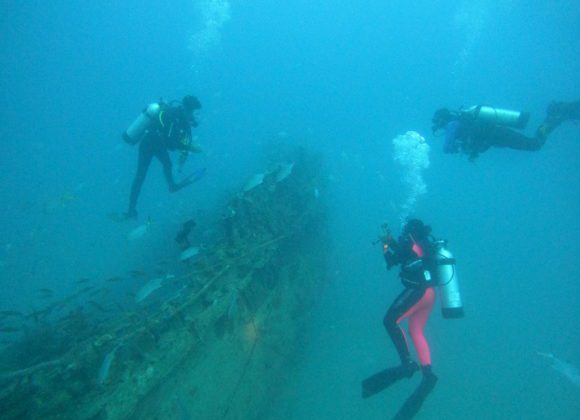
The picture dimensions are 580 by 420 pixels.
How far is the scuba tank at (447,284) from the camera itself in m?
6.04

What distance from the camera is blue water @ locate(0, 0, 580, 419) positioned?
11.1m

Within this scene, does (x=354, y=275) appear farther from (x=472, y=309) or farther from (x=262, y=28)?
(x=262, y=28)

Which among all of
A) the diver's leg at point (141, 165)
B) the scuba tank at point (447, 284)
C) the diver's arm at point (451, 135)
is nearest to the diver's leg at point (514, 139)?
the diver's arm at point (451, 135)

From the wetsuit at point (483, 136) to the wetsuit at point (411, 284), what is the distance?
3.76m

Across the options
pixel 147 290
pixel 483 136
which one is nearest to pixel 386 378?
pixel 147 290

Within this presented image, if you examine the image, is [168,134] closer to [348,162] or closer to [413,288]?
[413,288]

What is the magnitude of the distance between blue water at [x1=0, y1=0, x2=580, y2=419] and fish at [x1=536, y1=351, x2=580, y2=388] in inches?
11.0

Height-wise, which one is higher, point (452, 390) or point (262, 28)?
point (262, 28)

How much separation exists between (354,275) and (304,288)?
570cm

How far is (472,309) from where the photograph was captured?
44.5ft

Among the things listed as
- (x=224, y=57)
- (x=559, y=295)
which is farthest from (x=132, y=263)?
(x=224, y=57)

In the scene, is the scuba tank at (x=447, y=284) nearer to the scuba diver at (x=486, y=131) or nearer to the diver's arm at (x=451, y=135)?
the diver's arm at (x=451, y=135)

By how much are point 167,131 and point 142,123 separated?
1000mm

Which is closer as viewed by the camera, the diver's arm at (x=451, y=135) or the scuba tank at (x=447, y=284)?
the scuba tank at (x=447, y=284)
